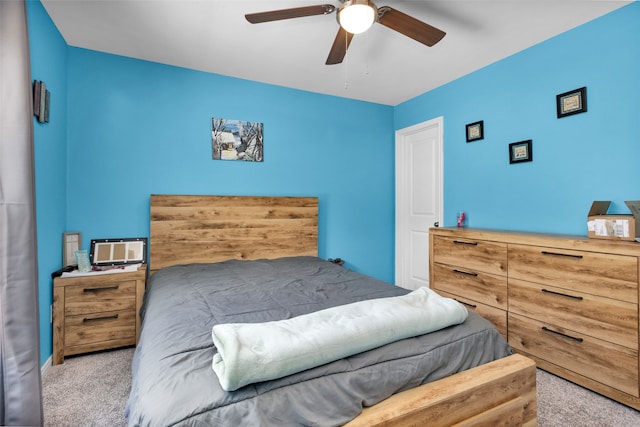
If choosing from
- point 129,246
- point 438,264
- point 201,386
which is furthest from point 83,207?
point 438,264

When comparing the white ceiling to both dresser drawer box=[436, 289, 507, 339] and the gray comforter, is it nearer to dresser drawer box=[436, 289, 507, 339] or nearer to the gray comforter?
the gray comforter

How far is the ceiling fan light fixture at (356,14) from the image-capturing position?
4.99 ft

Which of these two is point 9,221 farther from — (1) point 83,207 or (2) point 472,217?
(2) point 472,217

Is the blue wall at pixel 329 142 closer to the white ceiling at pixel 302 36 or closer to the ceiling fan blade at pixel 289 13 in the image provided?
the white ceiling at pixel 302 36

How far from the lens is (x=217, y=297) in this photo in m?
1.79

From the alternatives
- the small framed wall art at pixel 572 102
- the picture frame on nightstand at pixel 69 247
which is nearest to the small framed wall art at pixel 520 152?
the small framed wall art at pixel 572 102

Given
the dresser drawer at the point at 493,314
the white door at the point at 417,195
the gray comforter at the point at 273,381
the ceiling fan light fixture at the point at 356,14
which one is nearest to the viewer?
the gray comforter at the point at 273,381

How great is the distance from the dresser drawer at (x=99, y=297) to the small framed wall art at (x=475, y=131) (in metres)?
3.27

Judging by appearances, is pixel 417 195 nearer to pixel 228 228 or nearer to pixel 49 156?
pixel 228 228

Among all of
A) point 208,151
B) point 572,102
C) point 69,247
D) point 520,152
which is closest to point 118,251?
point 69,247

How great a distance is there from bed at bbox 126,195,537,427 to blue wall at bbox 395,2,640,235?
5.10 feet

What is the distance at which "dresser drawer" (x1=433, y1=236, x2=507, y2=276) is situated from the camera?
238cm

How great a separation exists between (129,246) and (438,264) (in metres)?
2.77

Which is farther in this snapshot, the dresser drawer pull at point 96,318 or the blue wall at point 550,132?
the dresser drawer pull at point 96,318
